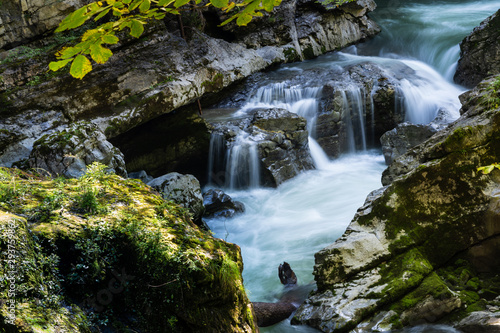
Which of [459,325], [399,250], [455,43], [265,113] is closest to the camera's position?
[459,325]

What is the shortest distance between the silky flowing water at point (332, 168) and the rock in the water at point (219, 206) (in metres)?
0.17

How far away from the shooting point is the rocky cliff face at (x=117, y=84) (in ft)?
25.2

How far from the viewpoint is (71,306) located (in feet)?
7.34

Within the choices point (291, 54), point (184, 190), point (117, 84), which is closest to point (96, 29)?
point (184, 190)

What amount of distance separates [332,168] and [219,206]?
353cm

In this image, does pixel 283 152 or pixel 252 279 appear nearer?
pixel 252 279

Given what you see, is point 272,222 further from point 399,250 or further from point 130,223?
point 130,223

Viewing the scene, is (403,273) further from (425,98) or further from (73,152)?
(425,98)

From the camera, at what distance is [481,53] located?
11.1 metres

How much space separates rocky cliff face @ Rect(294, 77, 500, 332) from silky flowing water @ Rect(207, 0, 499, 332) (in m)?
0.29

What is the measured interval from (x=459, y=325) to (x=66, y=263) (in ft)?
10.3

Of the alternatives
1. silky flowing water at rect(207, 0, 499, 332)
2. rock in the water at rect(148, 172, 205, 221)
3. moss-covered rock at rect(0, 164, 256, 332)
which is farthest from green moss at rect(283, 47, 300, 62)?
moss-covered rock at rect(0, 164, 256, 332)

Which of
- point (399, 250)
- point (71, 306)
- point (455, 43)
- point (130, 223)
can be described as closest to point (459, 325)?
point (399, 250)

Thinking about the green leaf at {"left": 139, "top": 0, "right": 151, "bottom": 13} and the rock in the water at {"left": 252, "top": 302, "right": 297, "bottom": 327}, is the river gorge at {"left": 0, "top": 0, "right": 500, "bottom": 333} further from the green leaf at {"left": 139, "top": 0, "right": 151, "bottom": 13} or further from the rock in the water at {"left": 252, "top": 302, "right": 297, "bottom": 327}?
the green leaf at {"left": 139, "top": 0, "right": 151, "bottom": 13}
